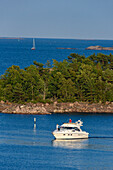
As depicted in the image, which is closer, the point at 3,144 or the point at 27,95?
the point at 3,144

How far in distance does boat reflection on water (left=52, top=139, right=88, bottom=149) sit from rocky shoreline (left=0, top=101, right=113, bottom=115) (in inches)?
651

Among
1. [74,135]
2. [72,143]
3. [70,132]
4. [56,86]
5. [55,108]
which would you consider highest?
[56,86]

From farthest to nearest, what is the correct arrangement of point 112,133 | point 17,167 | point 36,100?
point 36,100, point 112,133, point 17,167

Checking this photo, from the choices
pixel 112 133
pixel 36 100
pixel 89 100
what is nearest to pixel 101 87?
pixel 89 100

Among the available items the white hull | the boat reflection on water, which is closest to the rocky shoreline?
the white hull

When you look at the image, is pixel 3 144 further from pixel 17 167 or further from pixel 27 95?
pixel 27 95

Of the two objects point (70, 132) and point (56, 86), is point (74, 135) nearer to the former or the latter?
point (70, 132)

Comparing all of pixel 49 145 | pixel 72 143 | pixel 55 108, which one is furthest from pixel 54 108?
pixel 49 145

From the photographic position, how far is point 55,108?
80062 millimetres

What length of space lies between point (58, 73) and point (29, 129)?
2307cm

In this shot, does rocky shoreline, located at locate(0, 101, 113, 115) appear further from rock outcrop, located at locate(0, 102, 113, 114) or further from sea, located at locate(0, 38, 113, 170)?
sea, located at locate(0, 38, 113, 170)

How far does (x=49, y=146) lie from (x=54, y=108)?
22.8 m

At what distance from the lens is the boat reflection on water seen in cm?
5846

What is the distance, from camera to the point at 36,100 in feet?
272
